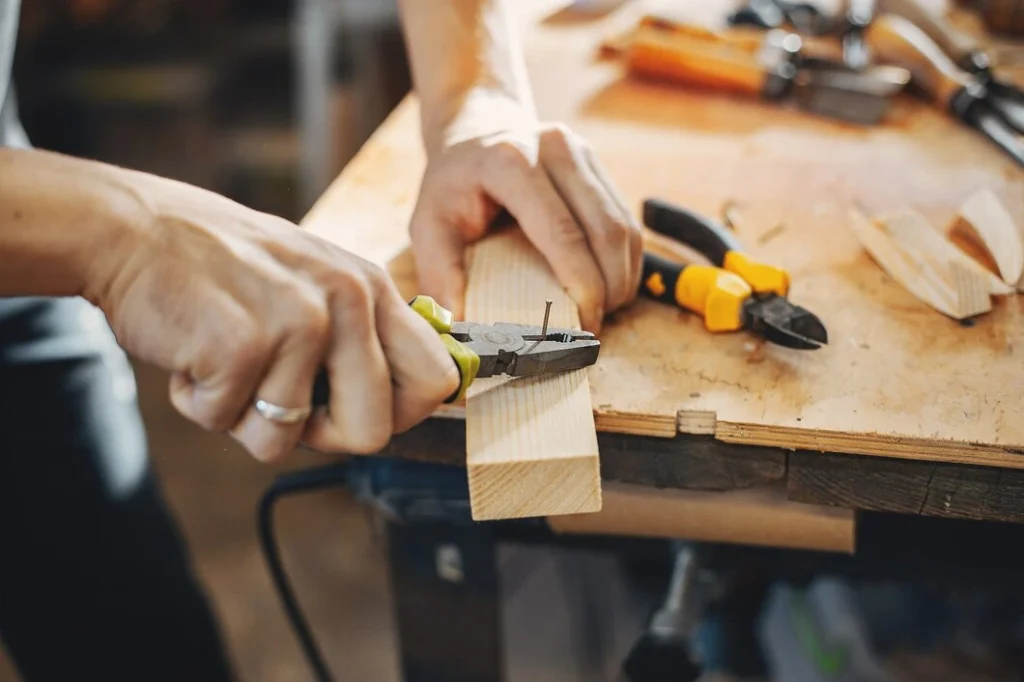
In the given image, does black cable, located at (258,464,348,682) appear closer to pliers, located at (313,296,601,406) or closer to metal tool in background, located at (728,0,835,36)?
pliers, located at (313,296,601,406)

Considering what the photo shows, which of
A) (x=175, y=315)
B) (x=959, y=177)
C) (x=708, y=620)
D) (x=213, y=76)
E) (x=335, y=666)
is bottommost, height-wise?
(x=335, y=666)

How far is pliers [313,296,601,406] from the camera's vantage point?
23.6 inches

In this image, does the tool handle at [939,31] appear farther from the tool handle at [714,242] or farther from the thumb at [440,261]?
the thumb at [440,261]

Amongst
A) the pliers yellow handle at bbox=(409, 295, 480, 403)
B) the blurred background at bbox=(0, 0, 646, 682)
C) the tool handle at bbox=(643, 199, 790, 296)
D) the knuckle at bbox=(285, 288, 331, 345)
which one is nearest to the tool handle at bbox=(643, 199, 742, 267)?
the tool handle at bbox=(643, 199, 790, 296)

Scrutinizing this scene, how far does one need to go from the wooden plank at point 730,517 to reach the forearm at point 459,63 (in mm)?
390

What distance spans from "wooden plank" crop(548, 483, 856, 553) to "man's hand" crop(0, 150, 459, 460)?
11.0 inches

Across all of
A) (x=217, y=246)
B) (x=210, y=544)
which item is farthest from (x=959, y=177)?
(x=210, y=544)

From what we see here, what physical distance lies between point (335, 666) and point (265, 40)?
1901mm

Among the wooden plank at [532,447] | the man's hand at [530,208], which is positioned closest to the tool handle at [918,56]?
the man's hand at [530,208]

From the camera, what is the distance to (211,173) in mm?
2672

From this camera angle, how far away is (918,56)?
47.6 inches

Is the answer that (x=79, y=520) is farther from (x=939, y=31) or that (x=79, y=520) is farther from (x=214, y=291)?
(x=939, y=31)

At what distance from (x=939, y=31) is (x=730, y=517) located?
35.7 inches

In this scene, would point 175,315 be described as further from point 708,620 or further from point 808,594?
point 808,594
